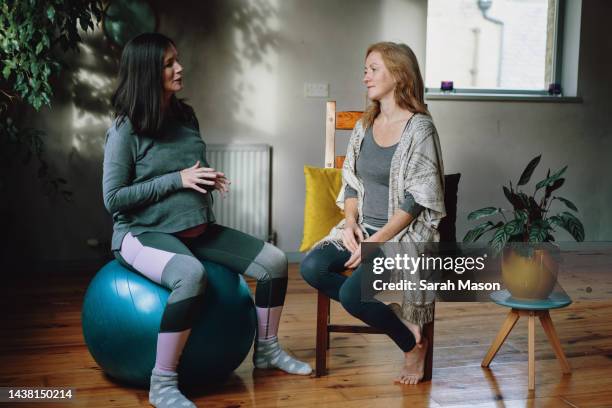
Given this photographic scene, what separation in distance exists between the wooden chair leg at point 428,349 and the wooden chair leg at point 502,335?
0.87 feet

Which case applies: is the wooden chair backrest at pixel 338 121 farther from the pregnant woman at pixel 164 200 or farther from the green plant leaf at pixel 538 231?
the green plant leaf at pixel 538 231

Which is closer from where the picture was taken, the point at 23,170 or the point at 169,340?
the point at 169,340

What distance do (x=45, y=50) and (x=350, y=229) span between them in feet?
6.75

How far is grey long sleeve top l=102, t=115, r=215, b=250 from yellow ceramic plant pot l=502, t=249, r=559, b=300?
1.04 meters

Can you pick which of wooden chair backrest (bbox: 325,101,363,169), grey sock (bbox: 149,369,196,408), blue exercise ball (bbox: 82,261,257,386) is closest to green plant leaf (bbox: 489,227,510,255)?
blue exercise ball (bbox: 82,261,257,386)

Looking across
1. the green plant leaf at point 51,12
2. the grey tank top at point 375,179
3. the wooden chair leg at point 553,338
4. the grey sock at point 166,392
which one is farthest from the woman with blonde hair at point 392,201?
the green plant leaf at point 51,12

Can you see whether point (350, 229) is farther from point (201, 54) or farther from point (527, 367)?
point (201, 54)

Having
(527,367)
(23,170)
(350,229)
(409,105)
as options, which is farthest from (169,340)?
(23,170)

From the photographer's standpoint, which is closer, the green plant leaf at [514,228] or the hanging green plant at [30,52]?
the green plant leaf at [514,228]

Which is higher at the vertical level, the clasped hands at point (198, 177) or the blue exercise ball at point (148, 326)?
the clasped hands at point (198, 177)

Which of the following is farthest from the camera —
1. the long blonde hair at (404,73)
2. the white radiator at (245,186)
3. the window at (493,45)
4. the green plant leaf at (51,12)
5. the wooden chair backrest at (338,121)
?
Answer: the window at (493,45)

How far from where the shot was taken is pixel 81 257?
4246mm

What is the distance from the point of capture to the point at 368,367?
2.56m

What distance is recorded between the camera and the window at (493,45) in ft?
15.9
